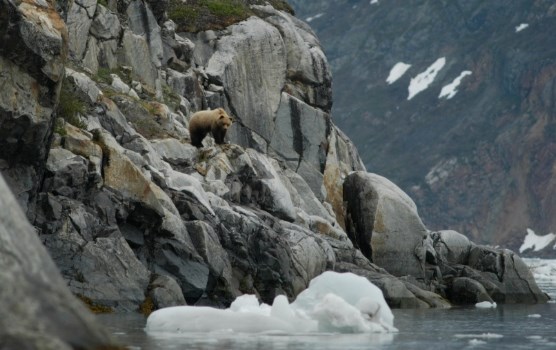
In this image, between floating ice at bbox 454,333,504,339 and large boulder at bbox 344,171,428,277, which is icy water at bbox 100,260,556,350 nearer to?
floating ice at bbox 454,333,504,339

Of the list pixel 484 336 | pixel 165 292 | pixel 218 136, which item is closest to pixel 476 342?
pixel 484 336

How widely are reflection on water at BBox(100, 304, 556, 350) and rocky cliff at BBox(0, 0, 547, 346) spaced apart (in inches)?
183

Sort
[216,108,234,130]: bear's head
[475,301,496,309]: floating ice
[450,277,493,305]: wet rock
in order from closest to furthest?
[475,301,496,309]: floating ice, [216,108,234,130]: bear's head, [450,277,493,305]: wet rock

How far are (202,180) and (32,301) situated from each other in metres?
27.2

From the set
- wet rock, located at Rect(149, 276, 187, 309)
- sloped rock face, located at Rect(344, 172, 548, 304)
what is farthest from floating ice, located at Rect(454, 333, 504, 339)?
sloped rock face, located at Rect(344, 172, 548, 304)

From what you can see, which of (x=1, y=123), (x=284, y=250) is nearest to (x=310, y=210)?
(x=284, y=250)

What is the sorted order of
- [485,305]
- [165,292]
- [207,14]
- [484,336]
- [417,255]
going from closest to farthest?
[484,336]
[165,292]
[485,305]
[417,255]
[207,14]

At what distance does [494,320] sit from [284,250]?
327 inches

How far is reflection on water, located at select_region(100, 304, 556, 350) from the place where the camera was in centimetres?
1889

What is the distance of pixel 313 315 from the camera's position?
2138 cm

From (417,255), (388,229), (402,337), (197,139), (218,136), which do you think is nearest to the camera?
(402,337)

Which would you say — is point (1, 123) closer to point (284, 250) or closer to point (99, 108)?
point (99, 108)

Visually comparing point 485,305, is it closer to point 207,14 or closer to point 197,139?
point 197,139

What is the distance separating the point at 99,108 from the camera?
124ft
